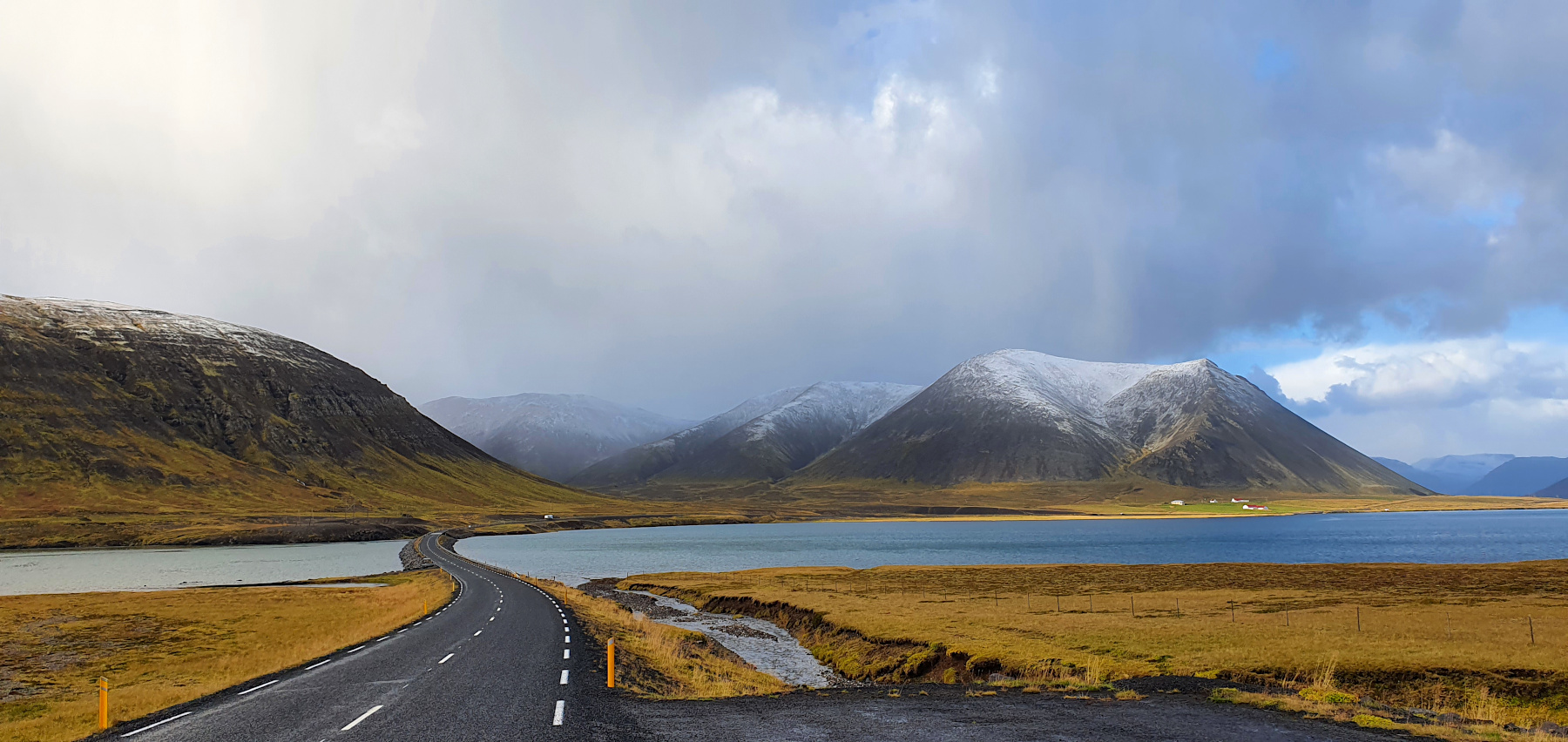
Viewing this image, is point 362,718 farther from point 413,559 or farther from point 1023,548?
point 1023,548

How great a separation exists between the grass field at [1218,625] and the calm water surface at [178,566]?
5915 centimetres

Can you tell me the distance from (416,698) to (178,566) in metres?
118

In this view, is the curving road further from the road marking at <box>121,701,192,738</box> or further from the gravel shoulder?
the gravel shoulder

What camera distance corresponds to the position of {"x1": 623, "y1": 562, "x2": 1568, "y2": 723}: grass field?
27078 millimetres

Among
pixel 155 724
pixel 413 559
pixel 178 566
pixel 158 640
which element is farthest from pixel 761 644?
pixel 178 566

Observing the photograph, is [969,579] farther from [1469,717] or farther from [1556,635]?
[1469,717]

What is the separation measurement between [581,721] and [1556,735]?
23.8 metres

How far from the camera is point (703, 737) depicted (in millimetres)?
18984

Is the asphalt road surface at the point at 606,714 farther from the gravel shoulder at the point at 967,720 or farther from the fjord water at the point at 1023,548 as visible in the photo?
the fjord water at the point at 1023,548

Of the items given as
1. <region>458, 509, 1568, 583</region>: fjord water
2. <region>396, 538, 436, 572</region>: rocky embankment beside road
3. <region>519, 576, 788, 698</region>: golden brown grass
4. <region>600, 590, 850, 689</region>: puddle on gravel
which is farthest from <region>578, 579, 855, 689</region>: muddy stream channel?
<region>396, 538, 436, 572</region>: rocky embankment beside road

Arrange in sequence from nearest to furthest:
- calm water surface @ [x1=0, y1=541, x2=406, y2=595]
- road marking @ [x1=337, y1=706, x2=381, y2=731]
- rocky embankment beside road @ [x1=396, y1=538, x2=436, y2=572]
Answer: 1. road marking @ [x1=337, y1=706, x2=381, y2=731]
2. calm water surface @ [x1=0, y1=541, x2=406, y2=595]
3. rocky embankment beside road @ [x1=396, y1=538, x2=436, y2=572]

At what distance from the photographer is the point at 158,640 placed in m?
46.8

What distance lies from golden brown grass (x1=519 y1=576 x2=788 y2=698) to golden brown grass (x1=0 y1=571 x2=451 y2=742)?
12651mm

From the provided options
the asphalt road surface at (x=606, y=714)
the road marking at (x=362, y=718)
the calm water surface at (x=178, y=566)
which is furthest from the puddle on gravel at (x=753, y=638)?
the calm water surface at (x=178, y=566)
